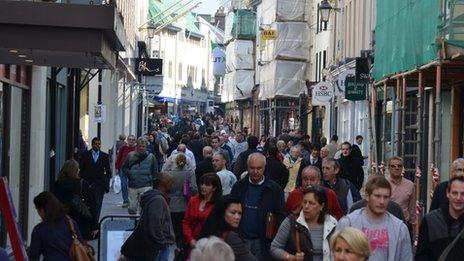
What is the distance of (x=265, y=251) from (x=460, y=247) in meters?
3.33

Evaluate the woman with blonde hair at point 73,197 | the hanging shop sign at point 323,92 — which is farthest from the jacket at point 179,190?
the hanging shop sign at point 323,92

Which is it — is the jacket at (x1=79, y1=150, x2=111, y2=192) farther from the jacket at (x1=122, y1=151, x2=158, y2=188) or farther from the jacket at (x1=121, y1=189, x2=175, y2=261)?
the jacket at (x1=121, y1=189, x2=175, y2=261)

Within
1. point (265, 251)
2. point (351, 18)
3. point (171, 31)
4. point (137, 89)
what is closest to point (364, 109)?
point (351, 18)

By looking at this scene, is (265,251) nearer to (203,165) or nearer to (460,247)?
(460,247)

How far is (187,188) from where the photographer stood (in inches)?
695

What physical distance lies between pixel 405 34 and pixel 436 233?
13.7 meters

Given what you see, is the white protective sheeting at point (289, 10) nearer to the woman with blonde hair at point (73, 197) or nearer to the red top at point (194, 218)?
the woman with blonde hair at point (73, 197)

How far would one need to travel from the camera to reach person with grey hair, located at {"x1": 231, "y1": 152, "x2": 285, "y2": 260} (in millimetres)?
12227

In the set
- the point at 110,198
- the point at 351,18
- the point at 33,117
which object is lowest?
the point at 110,198

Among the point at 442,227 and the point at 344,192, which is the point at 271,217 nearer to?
the point at 344,192

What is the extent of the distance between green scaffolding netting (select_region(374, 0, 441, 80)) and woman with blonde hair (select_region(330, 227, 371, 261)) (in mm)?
11578

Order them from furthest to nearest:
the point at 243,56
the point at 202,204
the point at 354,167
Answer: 1. the point at 243,56
2. the point at 354,167
3. the point at 202,204

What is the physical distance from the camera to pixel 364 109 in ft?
136

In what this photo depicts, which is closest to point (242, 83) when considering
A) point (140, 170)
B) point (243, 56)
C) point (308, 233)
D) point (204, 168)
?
point (243, 56)
